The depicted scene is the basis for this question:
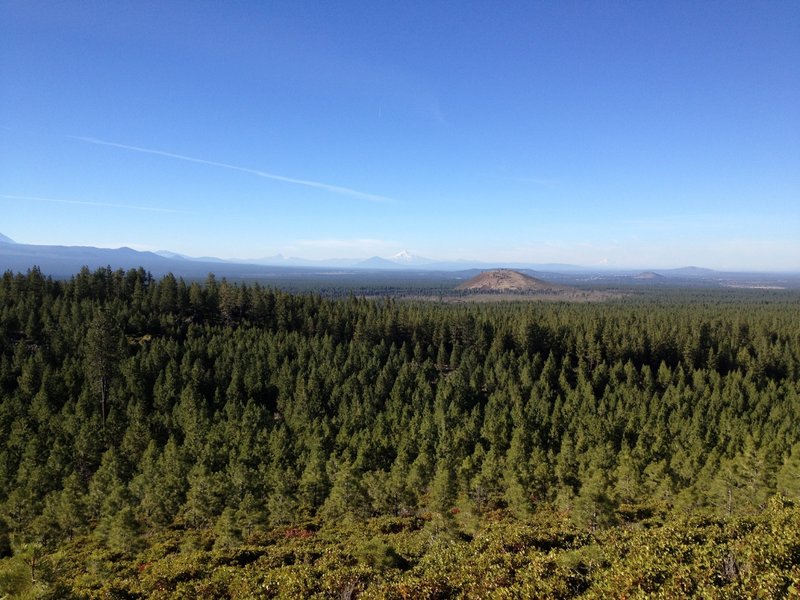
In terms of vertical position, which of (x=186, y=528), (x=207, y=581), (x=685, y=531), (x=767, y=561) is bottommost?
(x=186, y=528)

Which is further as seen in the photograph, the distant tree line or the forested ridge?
the distant tree line

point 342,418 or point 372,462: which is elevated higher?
point 342,418

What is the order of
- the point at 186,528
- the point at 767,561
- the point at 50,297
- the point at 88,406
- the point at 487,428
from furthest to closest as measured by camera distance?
the point at 50,297 → the point at 88,406 → the point at 487,428 → the point at 186,528 → the point at 767,561

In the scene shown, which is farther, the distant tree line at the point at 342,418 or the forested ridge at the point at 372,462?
the distant tree line at the point at 342,418

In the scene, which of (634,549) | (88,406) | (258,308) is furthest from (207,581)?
(258,308)

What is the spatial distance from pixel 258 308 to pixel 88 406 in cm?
5396

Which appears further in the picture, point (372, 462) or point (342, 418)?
point (342, 418)

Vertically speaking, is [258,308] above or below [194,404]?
above

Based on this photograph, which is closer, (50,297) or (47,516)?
(47,516)

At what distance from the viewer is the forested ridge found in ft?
69.9

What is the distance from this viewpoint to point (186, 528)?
1797 inches

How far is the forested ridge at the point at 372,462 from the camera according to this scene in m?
21.3

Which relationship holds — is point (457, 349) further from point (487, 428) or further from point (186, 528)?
point (186, 528)

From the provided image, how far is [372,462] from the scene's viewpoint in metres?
55.8
